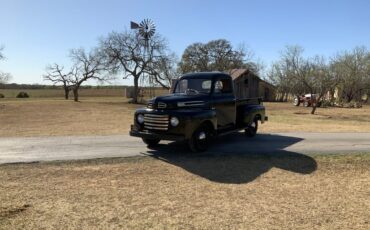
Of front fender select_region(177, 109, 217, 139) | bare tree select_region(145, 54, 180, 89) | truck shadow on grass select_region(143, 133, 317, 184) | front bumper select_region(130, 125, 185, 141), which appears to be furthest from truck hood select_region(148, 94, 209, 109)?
bare tree select_region(145, 54, 180, 89)

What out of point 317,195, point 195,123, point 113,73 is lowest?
point 317,195

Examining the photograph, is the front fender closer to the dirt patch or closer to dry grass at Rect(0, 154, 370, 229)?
dry grass at Rect(0, 154, 370, 229)

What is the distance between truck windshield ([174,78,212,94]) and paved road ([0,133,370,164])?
1652 mm

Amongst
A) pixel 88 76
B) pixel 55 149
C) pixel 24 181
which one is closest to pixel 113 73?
pixel 88 76

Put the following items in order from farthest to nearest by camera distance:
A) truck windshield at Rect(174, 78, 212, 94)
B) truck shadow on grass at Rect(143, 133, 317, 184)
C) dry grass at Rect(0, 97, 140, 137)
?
dry grass at Rect(0, 97, 140, 137)
truck windshield at Rect(174, 78, 212, 94)
truck shadow on grass at Rect(143, 133, 317, 184)

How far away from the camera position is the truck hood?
432 inches

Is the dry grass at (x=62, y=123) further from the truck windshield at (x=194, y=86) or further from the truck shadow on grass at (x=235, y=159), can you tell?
the truck shadow on grass at (x=235, y=159)

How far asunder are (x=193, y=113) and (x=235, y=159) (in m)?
1.59

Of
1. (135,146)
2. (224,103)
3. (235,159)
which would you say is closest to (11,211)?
(235,159)

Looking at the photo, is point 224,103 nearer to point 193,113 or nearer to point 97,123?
point 193,113

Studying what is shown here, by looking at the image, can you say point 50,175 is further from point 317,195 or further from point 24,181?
point 317,195

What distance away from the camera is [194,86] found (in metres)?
12.3

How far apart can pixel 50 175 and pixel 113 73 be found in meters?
48.9

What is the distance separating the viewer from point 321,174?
922 cm
